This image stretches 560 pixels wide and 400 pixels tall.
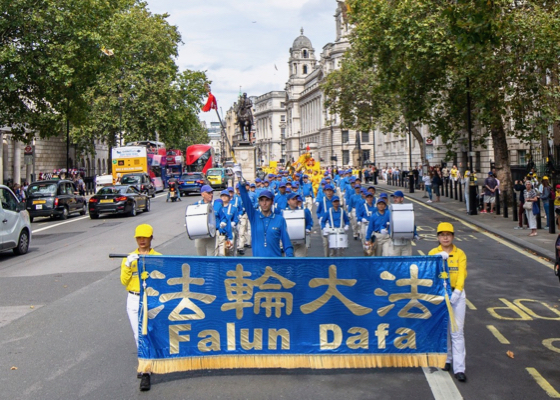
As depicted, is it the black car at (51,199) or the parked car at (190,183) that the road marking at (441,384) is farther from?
the parked car at (190,183)

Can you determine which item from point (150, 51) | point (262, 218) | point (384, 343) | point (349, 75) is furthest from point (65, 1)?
point (150, 51)

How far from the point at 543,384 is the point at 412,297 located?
4.67 feet

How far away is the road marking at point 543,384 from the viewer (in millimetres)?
5734

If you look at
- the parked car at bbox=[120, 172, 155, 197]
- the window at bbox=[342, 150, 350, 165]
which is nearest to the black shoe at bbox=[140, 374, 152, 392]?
the parked car at bbox=[120, 172, 155, 197]

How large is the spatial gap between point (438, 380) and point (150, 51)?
53554mm

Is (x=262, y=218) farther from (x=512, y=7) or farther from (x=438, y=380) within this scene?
(x=512, y=7)

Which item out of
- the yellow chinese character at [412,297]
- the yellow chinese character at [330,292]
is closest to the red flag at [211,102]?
the yellow chinese character at [330,292]

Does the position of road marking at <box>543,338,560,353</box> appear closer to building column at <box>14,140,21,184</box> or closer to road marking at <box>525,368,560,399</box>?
road marking at <box>525,368,560,399</box>

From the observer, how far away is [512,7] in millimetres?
22906

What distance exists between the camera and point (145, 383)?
Answer: 5.97m

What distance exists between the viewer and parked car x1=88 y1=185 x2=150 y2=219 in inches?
1033

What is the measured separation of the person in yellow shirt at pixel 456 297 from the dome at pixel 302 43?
156 m

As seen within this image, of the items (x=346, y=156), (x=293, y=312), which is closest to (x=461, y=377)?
(x=293, y=312)

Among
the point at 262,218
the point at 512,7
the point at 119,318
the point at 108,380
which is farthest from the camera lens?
the point at 512,7
